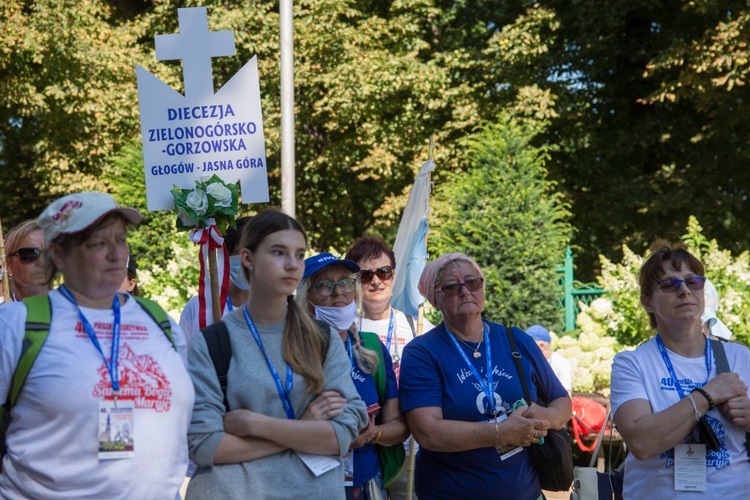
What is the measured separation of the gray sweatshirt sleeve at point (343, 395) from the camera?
3494 mm

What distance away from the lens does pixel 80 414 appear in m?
2.98

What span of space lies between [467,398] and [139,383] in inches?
67.2

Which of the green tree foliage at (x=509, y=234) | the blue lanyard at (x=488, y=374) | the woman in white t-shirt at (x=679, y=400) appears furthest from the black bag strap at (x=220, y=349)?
the green tree foliage at (x=509, y=234)

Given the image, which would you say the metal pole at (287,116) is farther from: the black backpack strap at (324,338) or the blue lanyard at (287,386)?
the blue lanyard at (287,386)

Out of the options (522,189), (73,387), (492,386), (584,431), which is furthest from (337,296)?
(522,189)

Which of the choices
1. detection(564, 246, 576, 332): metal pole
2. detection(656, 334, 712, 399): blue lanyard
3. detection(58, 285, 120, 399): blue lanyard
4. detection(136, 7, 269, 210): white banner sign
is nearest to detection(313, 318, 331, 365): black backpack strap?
detection(58, 285, 120, 399): blue lanyard

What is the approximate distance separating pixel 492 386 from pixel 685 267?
1.00m

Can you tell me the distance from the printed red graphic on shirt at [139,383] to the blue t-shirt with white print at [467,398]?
1.49 meters

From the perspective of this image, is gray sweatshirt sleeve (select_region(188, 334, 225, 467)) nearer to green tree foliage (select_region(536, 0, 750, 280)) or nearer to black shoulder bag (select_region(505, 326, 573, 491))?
black shoulder bag (select_region(505, 326, 573, 491))

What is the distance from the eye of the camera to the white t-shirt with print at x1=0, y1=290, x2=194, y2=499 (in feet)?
9.76

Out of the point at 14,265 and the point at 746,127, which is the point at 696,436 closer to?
the point at 14,265

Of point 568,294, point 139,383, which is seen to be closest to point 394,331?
point 139,383

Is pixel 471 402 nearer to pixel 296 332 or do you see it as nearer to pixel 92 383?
pixel 296 332

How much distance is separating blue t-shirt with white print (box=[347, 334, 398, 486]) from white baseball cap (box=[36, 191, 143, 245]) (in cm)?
151
